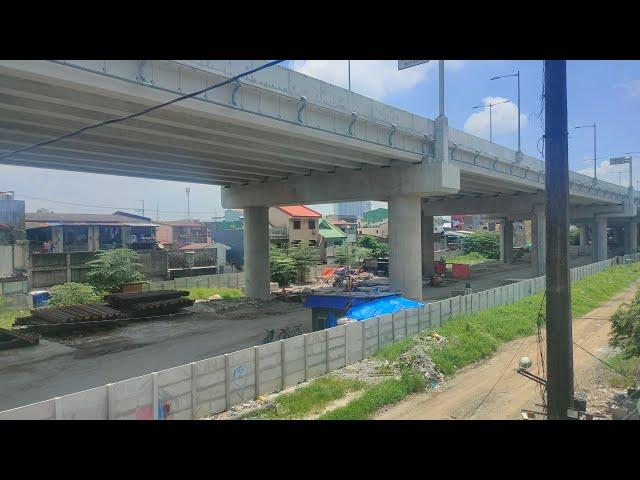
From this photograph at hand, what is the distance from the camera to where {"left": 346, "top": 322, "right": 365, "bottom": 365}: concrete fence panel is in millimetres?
16703

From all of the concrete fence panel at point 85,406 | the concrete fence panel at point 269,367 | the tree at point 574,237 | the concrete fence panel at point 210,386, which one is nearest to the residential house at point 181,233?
the concrete fence panel at point 269,367

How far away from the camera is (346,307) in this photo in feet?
67.1

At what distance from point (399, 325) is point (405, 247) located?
858 cm

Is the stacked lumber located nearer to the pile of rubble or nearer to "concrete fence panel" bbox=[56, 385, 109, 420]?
"concrete fence panel" bbox=[56, 385, 109, 420]


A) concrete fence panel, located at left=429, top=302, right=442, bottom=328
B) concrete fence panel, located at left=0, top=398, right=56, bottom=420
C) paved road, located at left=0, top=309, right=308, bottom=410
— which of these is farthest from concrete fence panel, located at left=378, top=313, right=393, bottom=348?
concrete fence panel, located at left=0, top=398, right=56, bottom=420

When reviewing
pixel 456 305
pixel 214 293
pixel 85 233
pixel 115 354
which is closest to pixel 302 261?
pixel 214 293

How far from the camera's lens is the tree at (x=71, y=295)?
28.9 meters

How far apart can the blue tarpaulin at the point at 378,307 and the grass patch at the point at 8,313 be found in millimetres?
17147

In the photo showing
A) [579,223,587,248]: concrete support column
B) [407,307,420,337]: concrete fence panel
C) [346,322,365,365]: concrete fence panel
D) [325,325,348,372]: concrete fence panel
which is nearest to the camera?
[325,325,348,372]: concrete fence panel

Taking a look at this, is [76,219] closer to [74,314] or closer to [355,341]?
[74,314]

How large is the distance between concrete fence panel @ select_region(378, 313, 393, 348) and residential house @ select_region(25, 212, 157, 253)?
1509 inches

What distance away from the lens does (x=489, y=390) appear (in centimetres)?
1437
